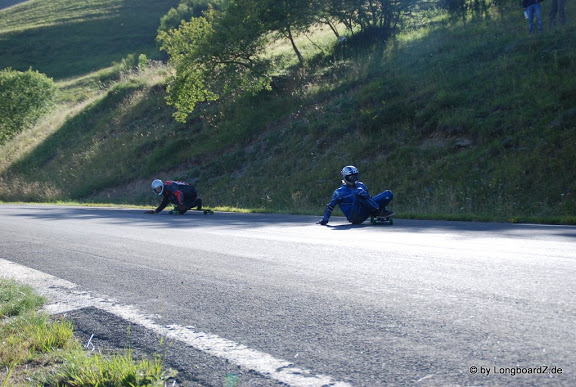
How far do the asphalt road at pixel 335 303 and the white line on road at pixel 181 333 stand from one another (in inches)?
0.5

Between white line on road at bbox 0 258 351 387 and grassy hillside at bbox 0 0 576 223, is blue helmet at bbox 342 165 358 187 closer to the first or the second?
grassy hillside at bbox 0 0 576 223

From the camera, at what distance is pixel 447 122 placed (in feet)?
66.2

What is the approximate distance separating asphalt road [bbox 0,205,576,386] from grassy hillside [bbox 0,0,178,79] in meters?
82.5

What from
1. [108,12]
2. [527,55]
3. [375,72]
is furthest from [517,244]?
[108,12]

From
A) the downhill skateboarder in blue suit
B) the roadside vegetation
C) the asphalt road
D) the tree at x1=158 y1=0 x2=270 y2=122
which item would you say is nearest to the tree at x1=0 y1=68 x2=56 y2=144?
the tree at x1=158 y1=0 x2=270 y2=122

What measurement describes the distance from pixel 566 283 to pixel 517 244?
290 cm

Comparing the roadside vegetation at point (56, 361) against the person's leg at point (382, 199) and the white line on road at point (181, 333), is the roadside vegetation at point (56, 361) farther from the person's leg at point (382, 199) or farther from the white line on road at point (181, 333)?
the person's leg at point (382, 199)

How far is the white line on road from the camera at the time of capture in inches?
130

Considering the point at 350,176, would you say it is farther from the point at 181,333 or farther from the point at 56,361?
the point at 56,361

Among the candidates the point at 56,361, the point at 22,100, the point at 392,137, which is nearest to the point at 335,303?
the point at 56,361

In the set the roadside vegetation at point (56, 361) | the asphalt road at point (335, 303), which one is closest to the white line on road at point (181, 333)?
the asphalt road at point (335, 303)

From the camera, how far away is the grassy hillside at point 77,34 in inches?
3907

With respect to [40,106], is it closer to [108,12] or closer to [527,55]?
[527,55]

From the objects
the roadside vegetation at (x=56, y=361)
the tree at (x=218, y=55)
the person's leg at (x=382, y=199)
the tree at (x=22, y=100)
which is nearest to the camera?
the roadside vegetation at (x=56, y=361)
